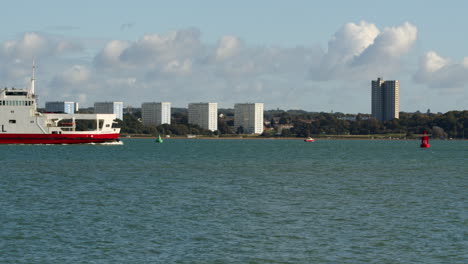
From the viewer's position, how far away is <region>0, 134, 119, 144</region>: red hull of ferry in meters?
137

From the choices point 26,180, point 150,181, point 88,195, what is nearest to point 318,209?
point 88,195

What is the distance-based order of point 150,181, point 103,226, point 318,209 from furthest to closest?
point 150,181, point 318,209, point 103,226

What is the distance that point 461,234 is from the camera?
2994cm

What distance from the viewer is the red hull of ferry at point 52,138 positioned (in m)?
137

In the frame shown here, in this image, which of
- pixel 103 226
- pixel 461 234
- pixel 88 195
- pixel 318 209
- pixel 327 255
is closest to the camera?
pixel 327 255

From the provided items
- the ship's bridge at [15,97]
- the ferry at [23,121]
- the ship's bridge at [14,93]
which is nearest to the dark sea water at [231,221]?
the ferry at [23,121]

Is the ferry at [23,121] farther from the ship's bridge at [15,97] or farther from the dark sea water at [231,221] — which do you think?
the dark sea water at [231,221]

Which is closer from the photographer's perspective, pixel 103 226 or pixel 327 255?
pixel 327 255

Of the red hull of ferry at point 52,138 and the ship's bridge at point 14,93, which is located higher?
the ship's bridge at point 14,93

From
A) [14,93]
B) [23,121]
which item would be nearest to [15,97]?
[14,93]

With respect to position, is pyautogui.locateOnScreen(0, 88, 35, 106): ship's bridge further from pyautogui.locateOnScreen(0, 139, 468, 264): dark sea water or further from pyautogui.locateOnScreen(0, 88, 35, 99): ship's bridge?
pyautogui.locateOnScreen(0, 139, 468, 264): dark sea water

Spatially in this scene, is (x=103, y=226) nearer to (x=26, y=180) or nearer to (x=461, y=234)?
(x=461, y=234)

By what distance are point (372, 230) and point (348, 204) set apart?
35.5ft

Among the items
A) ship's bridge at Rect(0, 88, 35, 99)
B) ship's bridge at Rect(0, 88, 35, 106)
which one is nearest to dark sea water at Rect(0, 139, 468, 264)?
ship's bridge at Rect(0, 88, 35, 106)
